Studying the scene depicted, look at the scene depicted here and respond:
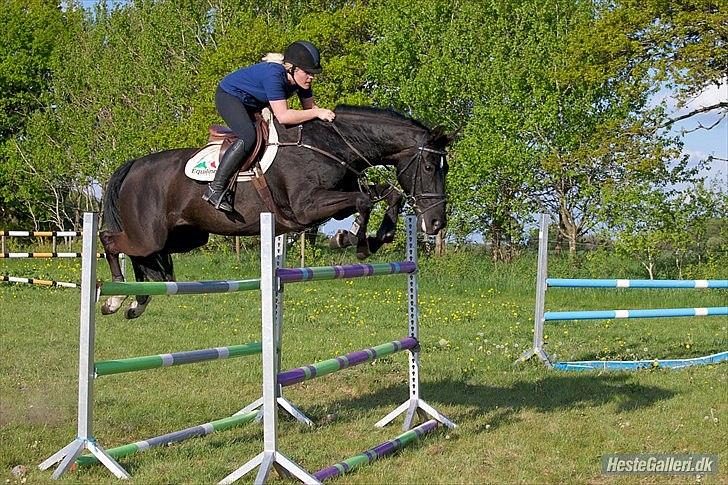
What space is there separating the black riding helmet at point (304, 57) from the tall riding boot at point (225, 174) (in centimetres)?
68

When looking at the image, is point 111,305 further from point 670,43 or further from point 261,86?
point 670,43

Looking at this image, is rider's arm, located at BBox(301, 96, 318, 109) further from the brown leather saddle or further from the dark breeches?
the dark breeches

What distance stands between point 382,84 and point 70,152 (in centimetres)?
1479

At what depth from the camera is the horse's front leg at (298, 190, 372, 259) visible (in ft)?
19.6

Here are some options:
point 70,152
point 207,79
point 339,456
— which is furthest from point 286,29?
point 339,456

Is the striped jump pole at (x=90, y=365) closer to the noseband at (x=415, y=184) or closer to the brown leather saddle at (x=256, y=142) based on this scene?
the brown leather saddle at (x=256, y=142)

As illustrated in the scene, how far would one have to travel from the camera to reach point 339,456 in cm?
578

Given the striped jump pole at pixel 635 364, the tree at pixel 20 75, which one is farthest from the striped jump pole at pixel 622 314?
the tree at pixel 20 75

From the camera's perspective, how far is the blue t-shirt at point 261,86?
20.2ft

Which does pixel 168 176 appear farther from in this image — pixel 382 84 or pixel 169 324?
pixel 382 84

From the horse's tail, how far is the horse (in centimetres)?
12

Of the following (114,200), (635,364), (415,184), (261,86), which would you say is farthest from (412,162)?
(635,364)

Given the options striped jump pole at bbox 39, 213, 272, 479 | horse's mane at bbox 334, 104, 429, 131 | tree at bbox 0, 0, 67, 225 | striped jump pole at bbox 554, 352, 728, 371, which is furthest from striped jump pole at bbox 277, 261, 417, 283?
tree at bbox 0, 0, 67, 225

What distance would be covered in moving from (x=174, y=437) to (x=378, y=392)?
257cm
